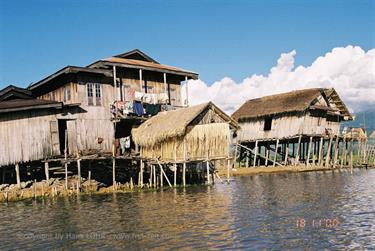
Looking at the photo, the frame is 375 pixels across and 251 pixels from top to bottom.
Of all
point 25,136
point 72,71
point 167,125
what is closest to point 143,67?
point 72,71

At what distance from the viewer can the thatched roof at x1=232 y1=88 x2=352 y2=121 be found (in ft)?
135

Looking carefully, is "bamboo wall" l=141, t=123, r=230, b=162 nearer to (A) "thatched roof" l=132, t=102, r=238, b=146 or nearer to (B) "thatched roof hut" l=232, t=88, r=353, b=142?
(A) "thatched roof" l=132, t=102, r=238, b=146

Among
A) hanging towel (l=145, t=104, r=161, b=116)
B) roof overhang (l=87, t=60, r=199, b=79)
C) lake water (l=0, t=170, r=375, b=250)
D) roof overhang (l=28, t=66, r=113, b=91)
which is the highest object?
roof overhang (l=87, t=60, r=199, b=79)

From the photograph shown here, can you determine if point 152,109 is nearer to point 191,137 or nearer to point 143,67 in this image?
point 143,67

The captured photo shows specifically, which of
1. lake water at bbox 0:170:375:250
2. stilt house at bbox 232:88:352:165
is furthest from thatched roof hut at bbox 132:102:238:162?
stilt house at bbox 232:88:352:165

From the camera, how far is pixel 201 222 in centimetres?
1450

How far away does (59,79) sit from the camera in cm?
2959

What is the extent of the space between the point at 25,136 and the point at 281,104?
26804 mm

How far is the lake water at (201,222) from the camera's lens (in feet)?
38.2

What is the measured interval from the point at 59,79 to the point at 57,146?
5.61 m

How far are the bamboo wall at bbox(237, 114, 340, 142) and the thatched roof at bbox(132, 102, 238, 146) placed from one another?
12528 mm

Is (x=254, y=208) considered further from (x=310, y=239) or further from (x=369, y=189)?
(x=369, y=189)
